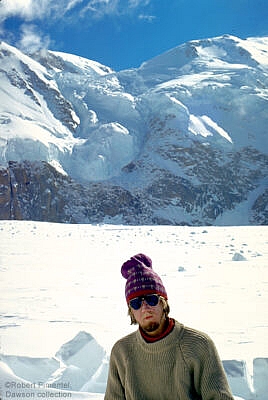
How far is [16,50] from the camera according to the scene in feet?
347

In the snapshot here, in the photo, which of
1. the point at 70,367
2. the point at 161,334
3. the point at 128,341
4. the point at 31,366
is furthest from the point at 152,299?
the point at 31,366

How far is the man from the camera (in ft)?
A: 5.83

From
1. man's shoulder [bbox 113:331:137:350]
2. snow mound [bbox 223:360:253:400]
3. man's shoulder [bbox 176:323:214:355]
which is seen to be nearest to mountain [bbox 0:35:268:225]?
snow mound [bbox 223:360:253:400]

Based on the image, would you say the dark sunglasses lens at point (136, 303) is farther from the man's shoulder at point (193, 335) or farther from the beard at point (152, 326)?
the man's shoulder at point (193, 335)

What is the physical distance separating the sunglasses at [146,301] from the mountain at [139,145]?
248 feet

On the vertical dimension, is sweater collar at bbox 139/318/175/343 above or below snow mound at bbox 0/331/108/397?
above

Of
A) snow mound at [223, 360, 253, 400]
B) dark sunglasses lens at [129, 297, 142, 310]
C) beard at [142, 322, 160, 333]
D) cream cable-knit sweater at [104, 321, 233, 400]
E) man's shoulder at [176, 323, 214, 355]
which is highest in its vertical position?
dark sunglasses lens at [129, 297, 142, 310]

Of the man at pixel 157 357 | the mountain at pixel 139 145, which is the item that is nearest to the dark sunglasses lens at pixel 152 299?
the man at pixel 157 357

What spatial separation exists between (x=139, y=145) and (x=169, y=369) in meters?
97.4

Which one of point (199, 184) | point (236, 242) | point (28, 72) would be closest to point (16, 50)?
point (28, 72)

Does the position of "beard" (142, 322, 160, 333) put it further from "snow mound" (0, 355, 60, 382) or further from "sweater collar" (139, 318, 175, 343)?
"snow mound" (0, 355, 60, 382)

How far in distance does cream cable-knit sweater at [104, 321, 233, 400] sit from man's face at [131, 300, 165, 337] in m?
0.05

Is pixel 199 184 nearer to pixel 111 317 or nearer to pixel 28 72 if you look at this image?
pixel 28 72

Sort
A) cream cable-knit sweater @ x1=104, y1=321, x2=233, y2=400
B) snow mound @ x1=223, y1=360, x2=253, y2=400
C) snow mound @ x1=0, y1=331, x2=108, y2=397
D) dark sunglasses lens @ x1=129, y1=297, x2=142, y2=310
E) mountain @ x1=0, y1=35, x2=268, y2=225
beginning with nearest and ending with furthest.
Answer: cream cable-knit sweater @ x1=104, y1=321, x2=233, y2=400 < dark sunglasses lens @ x1=129, y1=297, x2=142, y2=310 < snow mound @ x1=223, y1=360, x2=253, y2=400 < snow mound @ x1=0, y1=331, x2=108, y2=397 < mountain @ x1=0, y1=35, x2=268, y2=225
